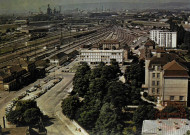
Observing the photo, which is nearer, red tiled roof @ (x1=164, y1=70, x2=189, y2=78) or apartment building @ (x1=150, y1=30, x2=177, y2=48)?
red tiled roof @ (x1=164, y1=70, x2=189, y2=78)

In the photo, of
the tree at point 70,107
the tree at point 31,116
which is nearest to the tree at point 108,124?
the tree at point 70,107

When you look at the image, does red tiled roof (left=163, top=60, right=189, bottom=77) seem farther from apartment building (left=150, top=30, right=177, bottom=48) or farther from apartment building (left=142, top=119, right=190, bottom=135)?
apartment building (left=150, top=30, right=177, bottom=48)

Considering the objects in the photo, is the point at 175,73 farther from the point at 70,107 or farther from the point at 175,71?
the point at 70,107

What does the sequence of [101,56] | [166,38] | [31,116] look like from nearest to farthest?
[31,116]
[101,56]
[166,38]

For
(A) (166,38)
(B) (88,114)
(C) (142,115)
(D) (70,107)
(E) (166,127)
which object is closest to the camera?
(E) (166,127)

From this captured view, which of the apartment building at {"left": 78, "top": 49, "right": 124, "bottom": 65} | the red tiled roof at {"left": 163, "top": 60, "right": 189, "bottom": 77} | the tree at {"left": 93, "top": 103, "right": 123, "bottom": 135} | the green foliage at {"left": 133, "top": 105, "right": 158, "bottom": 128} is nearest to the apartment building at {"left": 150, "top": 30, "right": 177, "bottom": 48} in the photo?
the apartment building at {"left": 78, "top": 49, "right": 124, "bottom": 65}

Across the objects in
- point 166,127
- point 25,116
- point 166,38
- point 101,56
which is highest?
point 166,38

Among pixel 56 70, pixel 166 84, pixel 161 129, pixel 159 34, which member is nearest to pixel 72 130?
pixel 161 129

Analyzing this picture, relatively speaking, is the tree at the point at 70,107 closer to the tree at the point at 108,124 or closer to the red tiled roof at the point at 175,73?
the tree at the point at 108,124

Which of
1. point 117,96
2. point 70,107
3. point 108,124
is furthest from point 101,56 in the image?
point 108,124
